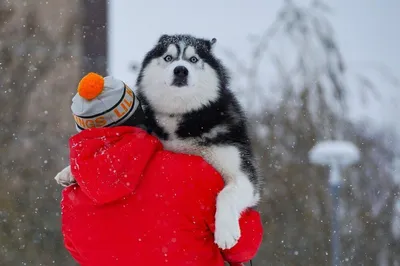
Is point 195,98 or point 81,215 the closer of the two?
point 81,215

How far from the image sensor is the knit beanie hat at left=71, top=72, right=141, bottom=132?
2.57 meters

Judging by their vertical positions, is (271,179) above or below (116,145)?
below

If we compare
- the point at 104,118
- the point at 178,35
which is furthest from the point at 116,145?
the point at 178,35

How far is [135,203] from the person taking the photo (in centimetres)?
252

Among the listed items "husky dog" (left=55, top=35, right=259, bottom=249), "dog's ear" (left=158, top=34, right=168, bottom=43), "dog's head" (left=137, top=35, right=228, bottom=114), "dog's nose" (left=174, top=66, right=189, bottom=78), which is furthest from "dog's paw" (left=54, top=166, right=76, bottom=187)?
"dog's ear" (left=158, top=34, right=168, bottom=43)

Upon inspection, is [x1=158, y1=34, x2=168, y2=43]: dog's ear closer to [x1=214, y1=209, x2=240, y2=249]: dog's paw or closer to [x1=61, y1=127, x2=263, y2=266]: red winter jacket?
[x1=61, y1=127, x2=263, y2=266]: red winter jacket

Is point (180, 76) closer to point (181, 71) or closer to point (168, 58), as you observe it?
point (181, 71)

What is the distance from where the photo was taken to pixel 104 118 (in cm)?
259

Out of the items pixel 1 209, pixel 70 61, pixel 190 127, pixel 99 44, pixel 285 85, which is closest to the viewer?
pixel 190 127

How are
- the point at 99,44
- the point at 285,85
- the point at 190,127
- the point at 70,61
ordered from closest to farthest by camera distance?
the point at 190,127, the point at 285,85, the point at 70,61, the point at 99,44

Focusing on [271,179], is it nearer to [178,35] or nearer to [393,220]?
[393,220]

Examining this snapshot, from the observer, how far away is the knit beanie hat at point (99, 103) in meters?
2.57

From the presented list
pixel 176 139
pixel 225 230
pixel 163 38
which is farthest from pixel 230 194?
pixel 163 38

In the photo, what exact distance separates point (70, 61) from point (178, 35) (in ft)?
30.5
